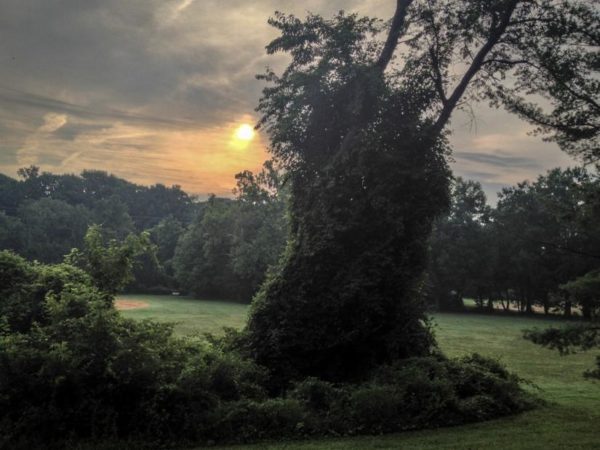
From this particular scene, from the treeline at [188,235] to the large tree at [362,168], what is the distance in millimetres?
29804

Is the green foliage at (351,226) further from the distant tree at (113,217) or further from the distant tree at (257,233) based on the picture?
the distant tree at (113,217)

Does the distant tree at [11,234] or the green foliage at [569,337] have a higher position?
the distant tree at [11,234]

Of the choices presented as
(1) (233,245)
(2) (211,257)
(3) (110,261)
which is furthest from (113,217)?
(3) (110,261)

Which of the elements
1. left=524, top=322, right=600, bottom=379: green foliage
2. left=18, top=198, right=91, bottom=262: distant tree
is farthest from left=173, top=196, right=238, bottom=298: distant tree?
left=524, top=322, right=600, bottom=379: green foliage

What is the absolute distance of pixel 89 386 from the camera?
834 centimetres

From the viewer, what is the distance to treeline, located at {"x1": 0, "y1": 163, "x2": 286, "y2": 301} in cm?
5569

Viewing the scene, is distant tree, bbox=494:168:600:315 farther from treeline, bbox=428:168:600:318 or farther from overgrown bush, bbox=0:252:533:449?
overgrown bush, bbox=0:252:533:449

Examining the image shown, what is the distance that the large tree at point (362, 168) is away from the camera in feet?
40.2

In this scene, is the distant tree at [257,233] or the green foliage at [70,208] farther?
the green foliage at [70,208]

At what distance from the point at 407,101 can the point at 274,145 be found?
157 inches

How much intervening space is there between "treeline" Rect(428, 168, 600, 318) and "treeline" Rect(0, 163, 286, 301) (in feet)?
64.9

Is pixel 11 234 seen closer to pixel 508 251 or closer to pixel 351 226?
pixel 508 251

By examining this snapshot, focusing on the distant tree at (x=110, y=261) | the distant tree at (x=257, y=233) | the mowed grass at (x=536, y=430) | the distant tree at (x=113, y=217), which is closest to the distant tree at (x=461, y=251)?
the distant tree at (x=257, y=233)

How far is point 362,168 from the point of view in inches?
493
